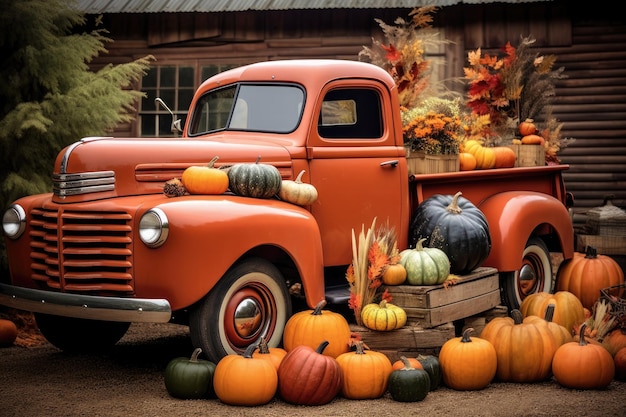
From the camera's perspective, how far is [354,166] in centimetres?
652

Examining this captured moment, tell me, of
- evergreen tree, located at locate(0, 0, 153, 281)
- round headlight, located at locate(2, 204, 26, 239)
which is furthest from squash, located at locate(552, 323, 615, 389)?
evergreen tree, located at locate(0, 0, 153, 281)

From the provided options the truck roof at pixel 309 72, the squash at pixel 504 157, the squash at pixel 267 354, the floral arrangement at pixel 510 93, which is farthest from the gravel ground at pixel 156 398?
the floral arrangement at pixel 510 93

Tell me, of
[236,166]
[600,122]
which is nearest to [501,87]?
[236,166]

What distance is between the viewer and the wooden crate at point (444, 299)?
593cm

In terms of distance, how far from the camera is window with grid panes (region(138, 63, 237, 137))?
14008 millimetres

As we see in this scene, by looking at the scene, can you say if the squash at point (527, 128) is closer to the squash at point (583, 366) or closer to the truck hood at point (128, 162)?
the squash at point (583, 366)

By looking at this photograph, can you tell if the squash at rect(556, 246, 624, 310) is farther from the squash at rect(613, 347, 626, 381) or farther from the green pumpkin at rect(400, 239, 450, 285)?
the green pumpkin at rect(400, 239, 450, 285)

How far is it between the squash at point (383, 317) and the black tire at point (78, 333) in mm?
2022

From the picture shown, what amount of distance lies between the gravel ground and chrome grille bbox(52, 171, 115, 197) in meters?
1.24

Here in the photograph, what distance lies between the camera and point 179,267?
5.19 metres

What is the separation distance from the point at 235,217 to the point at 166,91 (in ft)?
30.0

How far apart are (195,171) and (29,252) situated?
126cm

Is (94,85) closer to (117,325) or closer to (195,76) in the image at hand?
(117,325)

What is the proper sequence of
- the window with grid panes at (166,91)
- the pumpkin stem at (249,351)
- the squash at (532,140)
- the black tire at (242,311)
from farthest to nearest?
1. the window with grid panes at (166,91)
2. the squash at (532,140)
3. the black tire at (242,311)
4. the pumpkin stem at (249,351)
